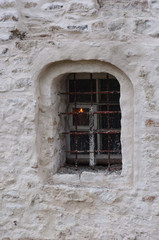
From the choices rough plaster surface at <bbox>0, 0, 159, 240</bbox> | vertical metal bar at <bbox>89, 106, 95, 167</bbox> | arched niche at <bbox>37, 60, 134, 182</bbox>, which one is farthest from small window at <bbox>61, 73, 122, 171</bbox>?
rough plaster surface at <bbox>0, 0, 159, 240</bbox>

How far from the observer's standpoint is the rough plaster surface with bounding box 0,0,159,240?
254 cm

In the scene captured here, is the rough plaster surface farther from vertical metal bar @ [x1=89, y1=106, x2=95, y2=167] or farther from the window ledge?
vertical metal bar @ [x1=89, y1=106, x2=95, y2=167]

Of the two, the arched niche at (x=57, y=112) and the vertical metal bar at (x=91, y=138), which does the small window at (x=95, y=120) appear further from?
the arched niche at (x=57, y=112)

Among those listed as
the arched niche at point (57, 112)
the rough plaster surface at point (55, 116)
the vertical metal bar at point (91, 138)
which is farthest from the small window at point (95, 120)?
the rough plaster surface at point (55, 116)

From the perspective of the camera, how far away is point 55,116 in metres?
2.89

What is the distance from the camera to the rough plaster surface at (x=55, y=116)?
2.54m

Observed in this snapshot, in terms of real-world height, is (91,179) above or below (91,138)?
below

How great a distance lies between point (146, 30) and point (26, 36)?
3.56ft

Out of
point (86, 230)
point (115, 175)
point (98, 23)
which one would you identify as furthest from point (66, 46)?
point (86, 230)

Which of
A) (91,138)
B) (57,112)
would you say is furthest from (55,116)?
(91,138)

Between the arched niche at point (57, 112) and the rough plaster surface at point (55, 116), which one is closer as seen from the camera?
the rough plaster surface at point (55, 116)

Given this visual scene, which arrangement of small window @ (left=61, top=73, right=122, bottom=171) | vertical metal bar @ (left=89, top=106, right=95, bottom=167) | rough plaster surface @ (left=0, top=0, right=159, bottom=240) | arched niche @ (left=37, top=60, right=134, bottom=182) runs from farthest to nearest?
small window @ (left=61, top=73, right=122, bottom=171) < vertical metal bar @ (left=89, top=106, right=95, bottom=167) < arched niche @ (left=37, top=60, right=134, bottom=182) < rough plaster surface @ (left=0, top=0, right=159, bottom=240)

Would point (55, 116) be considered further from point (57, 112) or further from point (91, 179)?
point (91, 179)

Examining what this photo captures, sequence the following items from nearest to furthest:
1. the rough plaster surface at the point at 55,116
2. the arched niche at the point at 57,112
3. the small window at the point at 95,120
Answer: the rough plaster surface at the point at 55,116, the arched niche at the point at 57,112, the small window at the point at 95,120
